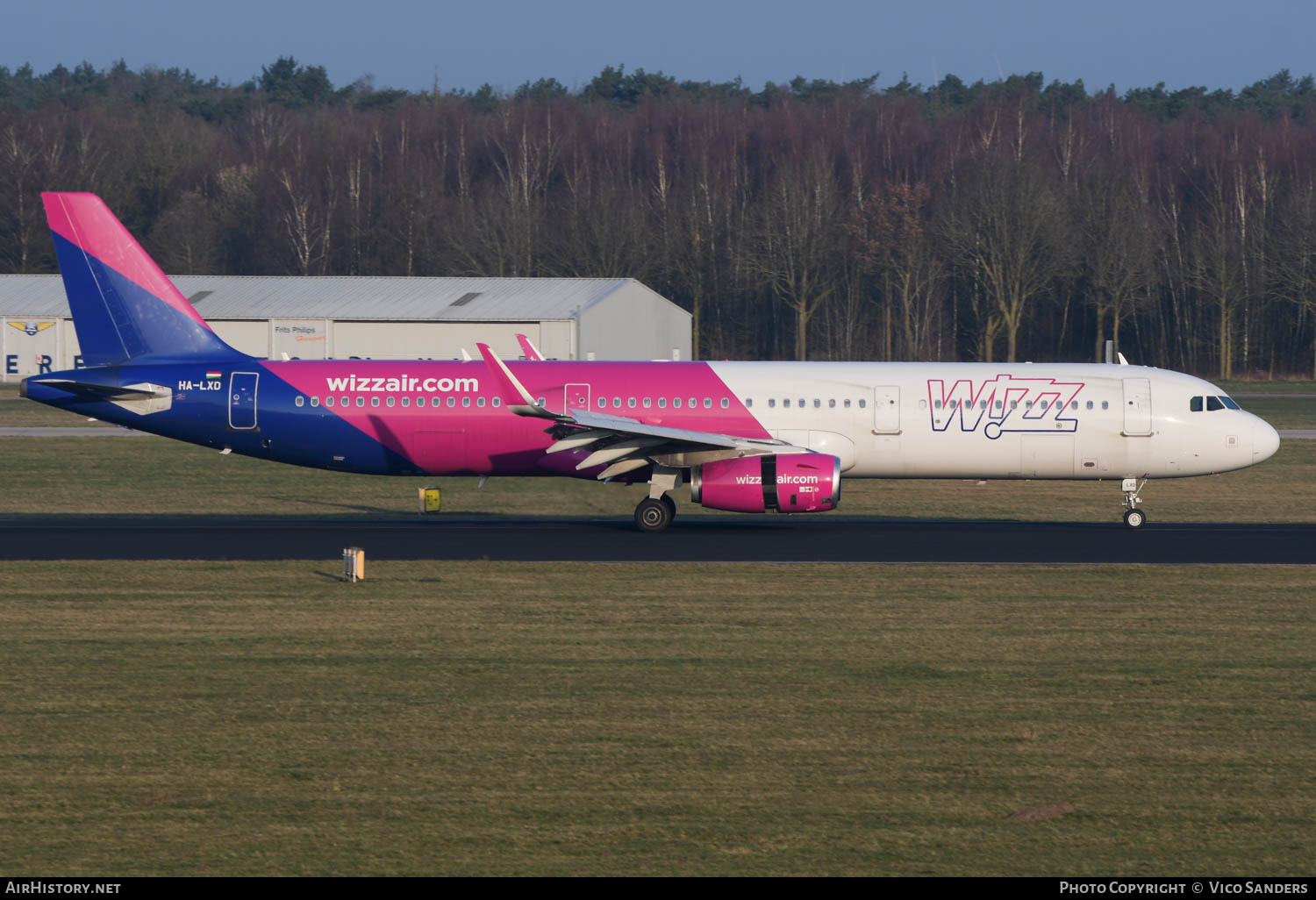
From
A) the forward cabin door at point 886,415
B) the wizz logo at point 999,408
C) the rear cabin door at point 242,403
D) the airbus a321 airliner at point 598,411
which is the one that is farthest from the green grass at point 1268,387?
the rear cabin door at point 242,403

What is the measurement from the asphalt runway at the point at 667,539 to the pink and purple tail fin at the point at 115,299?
12.9 ft

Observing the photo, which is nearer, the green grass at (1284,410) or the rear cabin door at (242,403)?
the rear cabin door at (242,403)

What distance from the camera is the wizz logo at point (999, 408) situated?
31422mm

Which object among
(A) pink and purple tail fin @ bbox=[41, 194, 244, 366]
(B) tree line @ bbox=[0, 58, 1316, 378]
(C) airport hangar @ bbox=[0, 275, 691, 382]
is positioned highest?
(B) tree line @ bbox=[0, 58, 1316, 378]

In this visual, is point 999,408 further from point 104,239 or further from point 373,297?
point 373,297

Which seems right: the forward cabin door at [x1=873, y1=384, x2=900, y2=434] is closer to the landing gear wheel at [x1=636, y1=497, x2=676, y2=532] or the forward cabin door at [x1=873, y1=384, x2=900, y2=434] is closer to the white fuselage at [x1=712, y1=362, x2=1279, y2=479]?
the white fuselage at [x1=712, y1=362, x2=1279, y2=479]

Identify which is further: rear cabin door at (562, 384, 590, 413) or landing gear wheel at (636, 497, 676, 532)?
rear cabin door at (562, 384, 590, 413)

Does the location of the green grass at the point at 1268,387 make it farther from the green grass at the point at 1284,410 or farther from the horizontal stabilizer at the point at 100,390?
the horizontal stabilizer at the point at 100,390

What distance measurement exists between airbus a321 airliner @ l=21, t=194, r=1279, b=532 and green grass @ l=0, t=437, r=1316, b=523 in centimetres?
253

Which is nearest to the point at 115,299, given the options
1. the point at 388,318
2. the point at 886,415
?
the point at 886,415

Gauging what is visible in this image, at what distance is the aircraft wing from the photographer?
95.2 feet

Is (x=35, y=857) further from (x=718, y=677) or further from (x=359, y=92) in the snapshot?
(x=359, y=92)

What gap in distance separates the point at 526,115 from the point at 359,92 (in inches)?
2366

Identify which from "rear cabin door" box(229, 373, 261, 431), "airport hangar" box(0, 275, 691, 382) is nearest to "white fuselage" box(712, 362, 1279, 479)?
"rear cabin door" box(229, 373, 261, 431)
